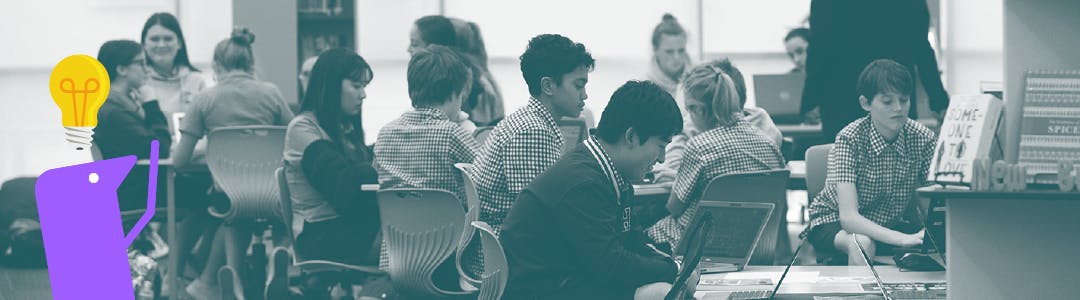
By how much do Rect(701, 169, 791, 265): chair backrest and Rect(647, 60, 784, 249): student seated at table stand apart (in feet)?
0.41

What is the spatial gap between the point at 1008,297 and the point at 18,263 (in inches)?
205

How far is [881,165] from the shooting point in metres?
3.81

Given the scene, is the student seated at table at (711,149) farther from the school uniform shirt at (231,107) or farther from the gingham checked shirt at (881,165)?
the school uniform shirt at (231,107)

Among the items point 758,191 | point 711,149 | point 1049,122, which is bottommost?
point 758,191

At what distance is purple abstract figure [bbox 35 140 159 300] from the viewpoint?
1816 mm

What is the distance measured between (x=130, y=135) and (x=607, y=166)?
322cm

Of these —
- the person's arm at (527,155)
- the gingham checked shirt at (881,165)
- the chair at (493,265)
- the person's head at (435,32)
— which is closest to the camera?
the chair at (493,265)

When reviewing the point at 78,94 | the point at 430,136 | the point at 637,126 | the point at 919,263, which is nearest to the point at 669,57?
the point at 430,136

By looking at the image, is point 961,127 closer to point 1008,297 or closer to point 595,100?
point 1008,297

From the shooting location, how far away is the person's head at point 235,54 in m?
5.61

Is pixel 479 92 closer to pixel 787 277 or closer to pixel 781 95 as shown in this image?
pixel 787 277

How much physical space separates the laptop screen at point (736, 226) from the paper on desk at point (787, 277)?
0.15ft

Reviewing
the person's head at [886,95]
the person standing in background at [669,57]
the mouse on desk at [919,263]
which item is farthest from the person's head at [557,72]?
the person standing in background at [669,57]

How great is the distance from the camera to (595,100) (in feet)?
31.4
